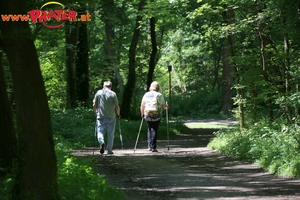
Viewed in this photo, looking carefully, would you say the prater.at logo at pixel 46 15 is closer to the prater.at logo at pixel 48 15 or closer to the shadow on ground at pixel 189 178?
the prater.at logo at pixel 48 15

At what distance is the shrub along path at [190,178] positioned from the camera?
9.34m

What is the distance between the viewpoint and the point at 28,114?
22.3 ft

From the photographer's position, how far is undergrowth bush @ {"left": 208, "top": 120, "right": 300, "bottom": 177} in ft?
38.1

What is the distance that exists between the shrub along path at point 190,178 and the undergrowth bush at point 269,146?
0.27 metres

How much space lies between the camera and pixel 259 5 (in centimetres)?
1616

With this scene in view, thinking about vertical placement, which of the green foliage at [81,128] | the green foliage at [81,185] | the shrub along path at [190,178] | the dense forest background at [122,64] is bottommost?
the shrub along path at [190,178]

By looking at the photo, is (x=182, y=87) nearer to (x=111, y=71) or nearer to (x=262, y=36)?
(x=111, y=71)

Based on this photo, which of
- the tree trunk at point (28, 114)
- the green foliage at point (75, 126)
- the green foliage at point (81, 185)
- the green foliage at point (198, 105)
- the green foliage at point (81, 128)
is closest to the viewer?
the tree trunk at point (28, 114)

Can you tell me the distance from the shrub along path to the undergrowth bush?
10.7 inches

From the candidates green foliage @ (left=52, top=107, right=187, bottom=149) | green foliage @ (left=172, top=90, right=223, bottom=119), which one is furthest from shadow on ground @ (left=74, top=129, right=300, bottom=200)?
green foliage @ (left=172, top=90, right=223, bottom=119)

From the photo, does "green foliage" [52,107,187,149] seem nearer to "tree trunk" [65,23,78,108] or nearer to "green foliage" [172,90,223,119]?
"tree trunk" [65,23,78,108]

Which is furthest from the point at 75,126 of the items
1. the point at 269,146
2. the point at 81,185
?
the point at 81,185

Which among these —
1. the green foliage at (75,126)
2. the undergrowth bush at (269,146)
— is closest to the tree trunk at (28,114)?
the undergrowth bush at (269,146)

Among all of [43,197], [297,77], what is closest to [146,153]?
[297,77]
